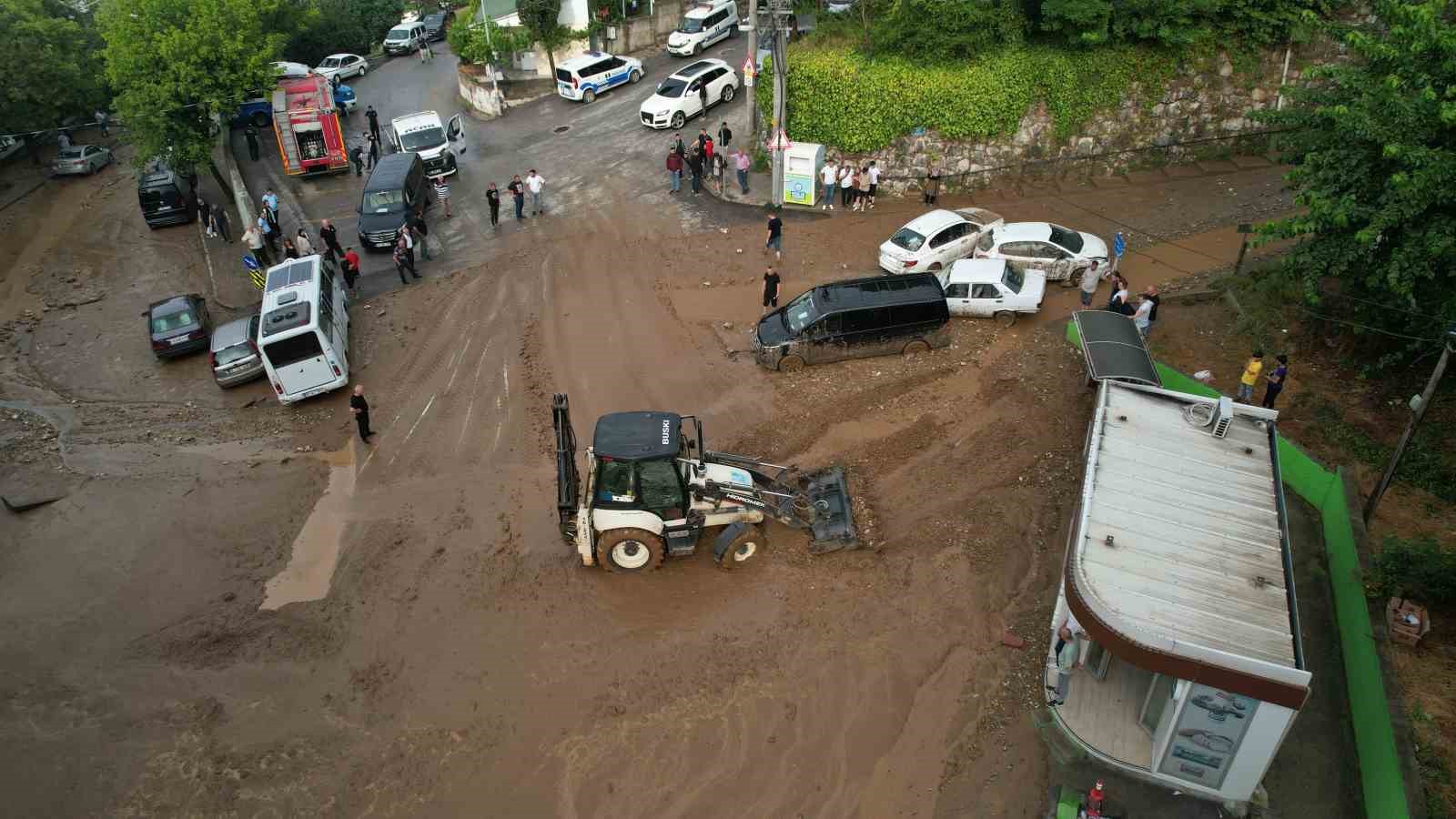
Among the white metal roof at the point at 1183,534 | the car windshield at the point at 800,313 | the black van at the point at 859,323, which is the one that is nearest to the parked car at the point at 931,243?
the black van at the point at 859,323

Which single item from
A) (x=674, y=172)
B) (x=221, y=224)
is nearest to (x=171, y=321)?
(x=221, y=224)

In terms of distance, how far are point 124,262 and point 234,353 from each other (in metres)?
11.5

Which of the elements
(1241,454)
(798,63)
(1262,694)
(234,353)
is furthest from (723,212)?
(1262,694)

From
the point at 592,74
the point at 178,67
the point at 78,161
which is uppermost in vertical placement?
the point at 178,67

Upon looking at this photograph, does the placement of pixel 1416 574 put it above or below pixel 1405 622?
above

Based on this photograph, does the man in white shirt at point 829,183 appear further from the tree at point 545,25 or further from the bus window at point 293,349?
the tree at point 545,25

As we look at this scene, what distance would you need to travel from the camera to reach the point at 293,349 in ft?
61.4

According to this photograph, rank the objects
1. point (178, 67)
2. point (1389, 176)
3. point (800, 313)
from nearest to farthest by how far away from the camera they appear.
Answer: point (1389, 176) < point (800, 313) < point (178, 67)

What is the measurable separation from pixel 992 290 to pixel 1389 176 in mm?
7096

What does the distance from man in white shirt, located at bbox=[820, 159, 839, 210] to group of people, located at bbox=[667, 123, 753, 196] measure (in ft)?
7.70

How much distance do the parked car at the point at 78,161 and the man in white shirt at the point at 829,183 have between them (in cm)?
2973

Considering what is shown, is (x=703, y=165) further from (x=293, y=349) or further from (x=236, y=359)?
(x=236, y=359)

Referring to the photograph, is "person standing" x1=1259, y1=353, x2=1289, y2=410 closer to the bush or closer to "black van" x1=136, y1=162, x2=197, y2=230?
the bush

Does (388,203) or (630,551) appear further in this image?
(388,203)
